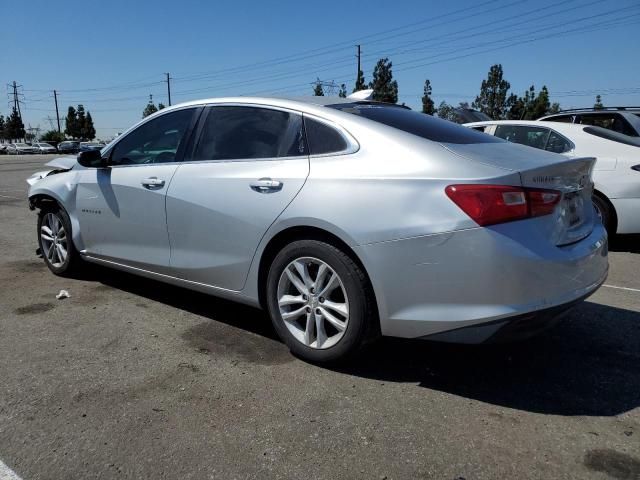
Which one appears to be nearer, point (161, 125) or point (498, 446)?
point (498, 446)

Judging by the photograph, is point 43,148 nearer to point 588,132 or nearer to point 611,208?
point 588,132

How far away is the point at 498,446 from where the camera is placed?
8.23ft

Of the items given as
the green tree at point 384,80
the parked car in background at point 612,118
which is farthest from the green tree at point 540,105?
the parked car in background at point 612,118

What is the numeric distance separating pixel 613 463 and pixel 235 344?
7.55 ft

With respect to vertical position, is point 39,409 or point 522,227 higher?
point 522,227

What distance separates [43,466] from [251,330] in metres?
1.83

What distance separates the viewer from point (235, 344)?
147 inches

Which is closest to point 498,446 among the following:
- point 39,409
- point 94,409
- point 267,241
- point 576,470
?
point 576,470

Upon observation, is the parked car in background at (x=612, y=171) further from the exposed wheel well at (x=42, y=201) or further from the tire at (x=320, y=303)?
the exposed wheel well at (x=42, y=201)

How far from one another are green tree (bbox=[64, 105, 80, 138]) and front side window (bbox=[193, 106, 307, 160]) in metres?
102

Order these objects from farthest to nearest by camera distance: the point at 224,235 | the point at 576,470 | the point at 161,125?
1. the point at 161,125
2. the point at 224,235
3. the point at 576,470

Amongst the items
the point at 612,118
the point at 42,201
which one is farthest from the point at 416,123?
the point at 612,118

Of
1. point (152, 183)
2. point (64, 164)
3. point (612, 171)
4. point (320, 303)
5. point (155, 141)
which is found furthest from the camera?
point (612, 171)

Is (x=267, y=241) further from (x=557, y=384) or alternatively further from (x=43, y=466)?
(x=557, y=384)
